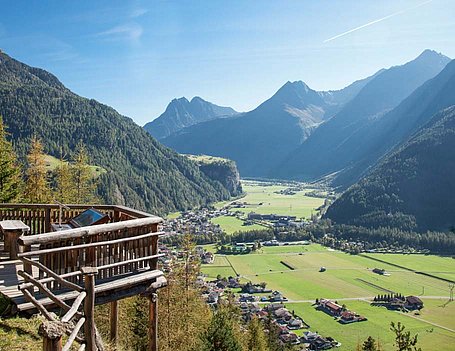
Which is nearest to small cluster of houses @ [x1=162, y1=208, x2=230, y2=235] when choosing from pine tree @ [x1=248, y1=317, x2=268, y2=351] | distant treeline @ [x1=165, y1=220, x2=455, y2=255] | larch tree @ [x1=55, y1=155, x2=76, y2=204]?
distant treeline @ [x1=165, y1=220, x2=455, y2=255]

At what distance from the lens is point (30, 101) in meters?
181

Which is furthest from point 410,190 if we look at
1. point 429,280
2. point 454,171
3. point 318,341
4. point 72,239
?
point 72,239

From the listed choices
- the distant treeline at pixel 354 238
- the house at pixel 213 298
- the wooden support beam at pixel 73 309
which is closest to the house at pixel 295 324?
the house at pixel 213 298

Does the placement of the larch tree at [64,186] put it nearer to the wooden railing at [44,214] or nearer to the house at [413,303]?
the wooden railing at [44,214]

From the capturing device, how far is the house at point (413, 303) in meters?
79.9

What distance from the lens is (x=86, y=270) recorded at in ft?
22.9

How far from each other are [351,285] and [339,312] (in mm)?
20485

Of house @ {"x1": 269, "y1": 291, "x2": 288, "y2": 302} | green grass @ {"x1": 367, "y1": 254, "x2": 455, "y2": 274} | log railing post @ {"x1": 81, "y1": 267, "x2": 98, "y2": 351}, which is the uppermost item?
log railing post @ {"x1": 81, "y1": 267, "x2": 98, "y2": 351}

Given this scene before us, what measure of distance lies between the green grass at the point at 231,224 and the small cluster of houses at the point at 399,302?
231 feet

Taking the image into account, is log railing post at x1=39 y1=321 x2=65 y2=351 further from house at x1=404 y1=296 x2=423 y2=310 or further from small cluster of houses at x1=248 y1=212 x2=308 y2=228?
small cluster of houses at x1=248 y1=212 x2=308 y2=228

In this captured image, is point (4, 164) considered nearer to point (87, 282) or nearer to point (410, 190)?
point (87, 282)

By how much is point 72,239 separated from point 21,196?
86.8 ft

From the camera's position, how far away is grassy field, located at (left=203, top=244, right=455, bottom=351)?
223 feet

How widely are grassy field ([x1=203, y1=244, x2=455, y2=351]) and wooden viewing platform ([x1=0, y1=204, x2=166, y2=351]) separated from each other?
55297 mm
